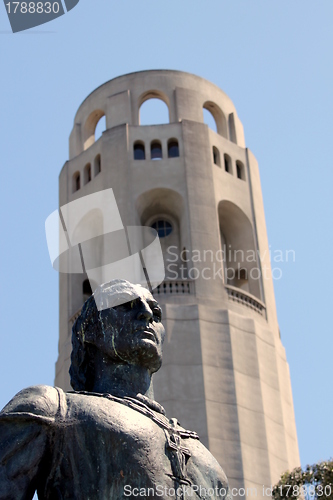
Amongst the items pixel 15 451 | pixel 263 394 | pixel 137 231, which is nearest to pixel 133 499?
pixel 15 451

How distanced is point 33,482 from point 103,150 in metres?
32.0

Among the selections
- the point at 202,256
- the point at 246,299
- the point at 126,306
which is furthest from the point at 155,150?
the point at 126,306

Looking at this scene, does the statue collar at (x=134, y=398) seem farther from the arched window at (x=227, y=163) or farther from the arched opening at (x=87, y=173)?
the arched window at (x=227, y=163)

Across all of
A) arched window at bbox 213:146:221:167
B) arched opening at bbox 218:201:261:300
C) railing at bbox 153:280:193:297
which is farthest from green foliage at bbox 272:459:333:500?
arched window at bbox 213:146:221:167

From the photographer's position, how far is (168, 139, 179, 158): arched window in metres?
36.1

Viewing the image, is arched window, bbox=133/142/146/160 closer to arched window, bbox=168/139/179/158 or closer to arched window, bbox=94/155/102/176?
arched window, bbox=168/139/179/158

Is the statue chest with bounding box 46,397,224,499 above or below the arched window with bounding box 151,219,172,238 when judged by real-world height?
below

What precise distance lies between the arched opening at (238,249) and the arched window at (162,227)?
1992 mm

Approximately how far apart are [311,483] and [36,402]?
16.8m

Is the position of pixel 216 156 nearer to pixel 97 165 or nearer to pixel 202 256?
pixel 97 165

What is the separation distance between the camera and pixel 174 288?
32.1 m

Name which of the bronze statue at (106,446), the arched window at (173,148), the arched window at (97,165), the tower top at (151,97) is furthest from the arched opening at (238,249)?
the bronze statue at (106,446)

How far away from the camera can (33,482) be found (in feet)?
14.5

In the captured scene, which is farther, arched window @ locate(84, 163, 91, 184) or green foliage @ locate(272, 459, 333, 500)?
arched window @ locate(84, 163, 91, 184)
